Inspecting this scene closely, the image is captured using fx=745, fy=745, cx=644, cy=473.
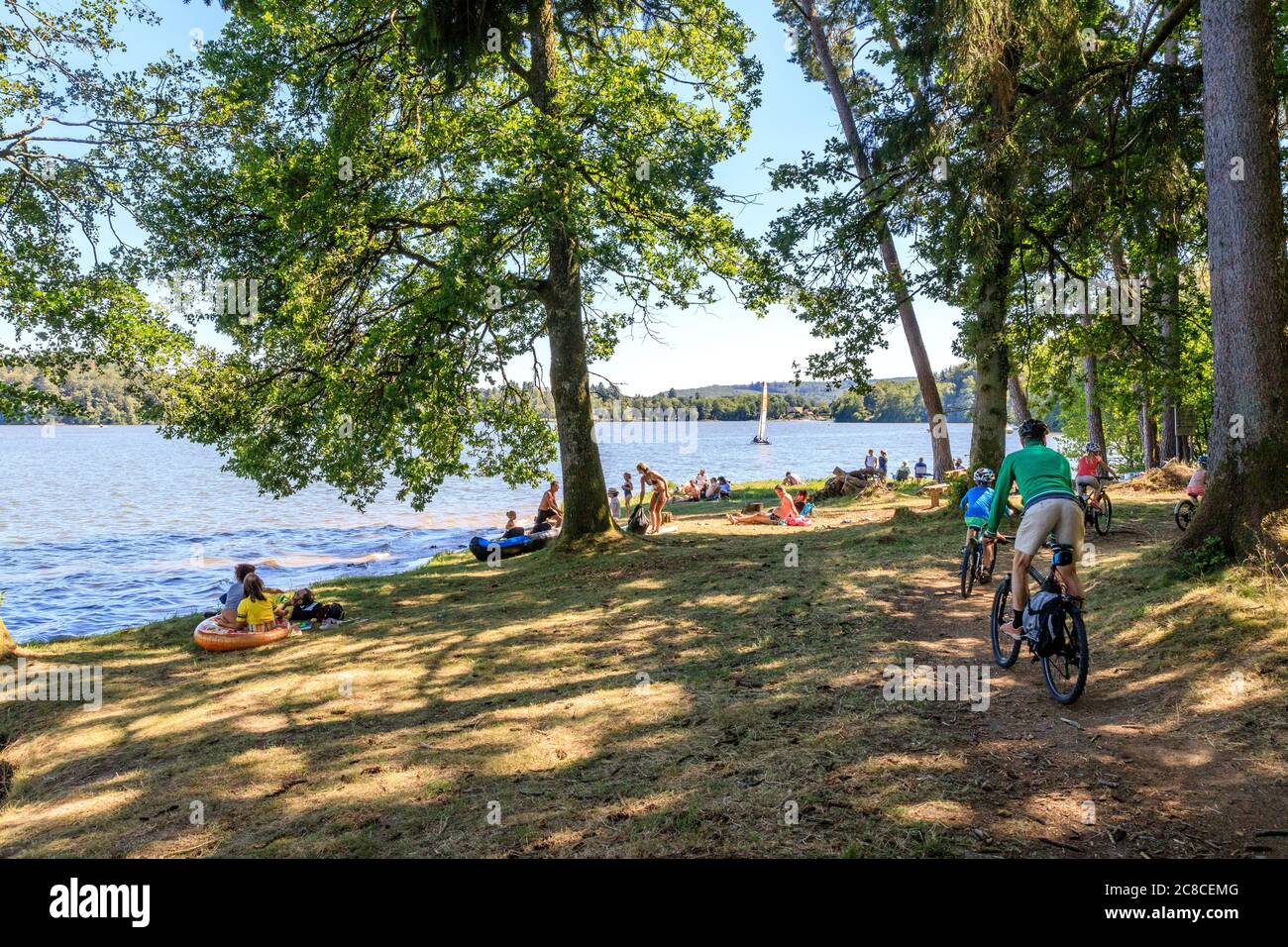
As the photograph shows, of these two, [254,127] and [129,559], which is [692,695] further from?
[129,559]

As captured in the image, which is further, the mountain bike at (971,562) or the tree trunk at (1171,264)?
the tree trunk at (1171,264)

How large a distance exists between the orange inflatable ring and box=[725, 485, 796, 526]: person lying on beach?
12.1m

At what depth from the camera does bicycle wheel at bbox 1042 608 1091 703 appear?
6.02 metres

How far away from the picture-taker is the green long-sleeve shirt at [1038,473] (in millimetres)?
6520

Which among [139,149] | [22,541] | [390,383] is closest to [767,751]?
[390,383]

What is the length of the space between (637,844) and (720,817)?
577 mm

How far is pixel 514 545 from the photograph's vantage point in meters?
19.3

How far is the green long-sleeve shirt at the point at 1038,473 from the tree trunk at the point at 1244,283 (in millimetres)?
2353

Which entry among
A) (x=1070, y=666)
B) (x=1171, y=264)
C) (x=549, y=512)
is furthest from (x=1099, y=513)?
(x=549, y=512)

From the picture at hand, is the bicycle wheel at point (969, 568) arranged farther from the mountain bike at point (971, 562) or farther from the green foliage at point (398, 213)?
the green foliage at point (398, 213)

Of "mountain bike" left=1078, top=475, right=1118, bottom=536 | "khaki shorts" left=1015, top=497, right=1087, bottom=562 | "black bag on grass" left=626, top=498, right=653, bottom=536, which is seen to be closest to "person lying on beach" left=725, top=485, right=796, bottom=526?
"black bag on grass" left=626, top=498, right=653, bottom=536

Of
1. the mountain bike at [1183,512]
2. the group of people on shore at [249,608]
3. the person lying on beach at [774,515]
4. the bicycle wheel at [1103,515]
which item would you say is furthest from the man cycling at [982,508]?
the group of people on shore at [249,608]

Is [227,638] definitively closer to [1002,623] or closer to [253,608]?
[253,608]

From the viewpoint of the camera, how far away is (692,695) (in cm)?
711
